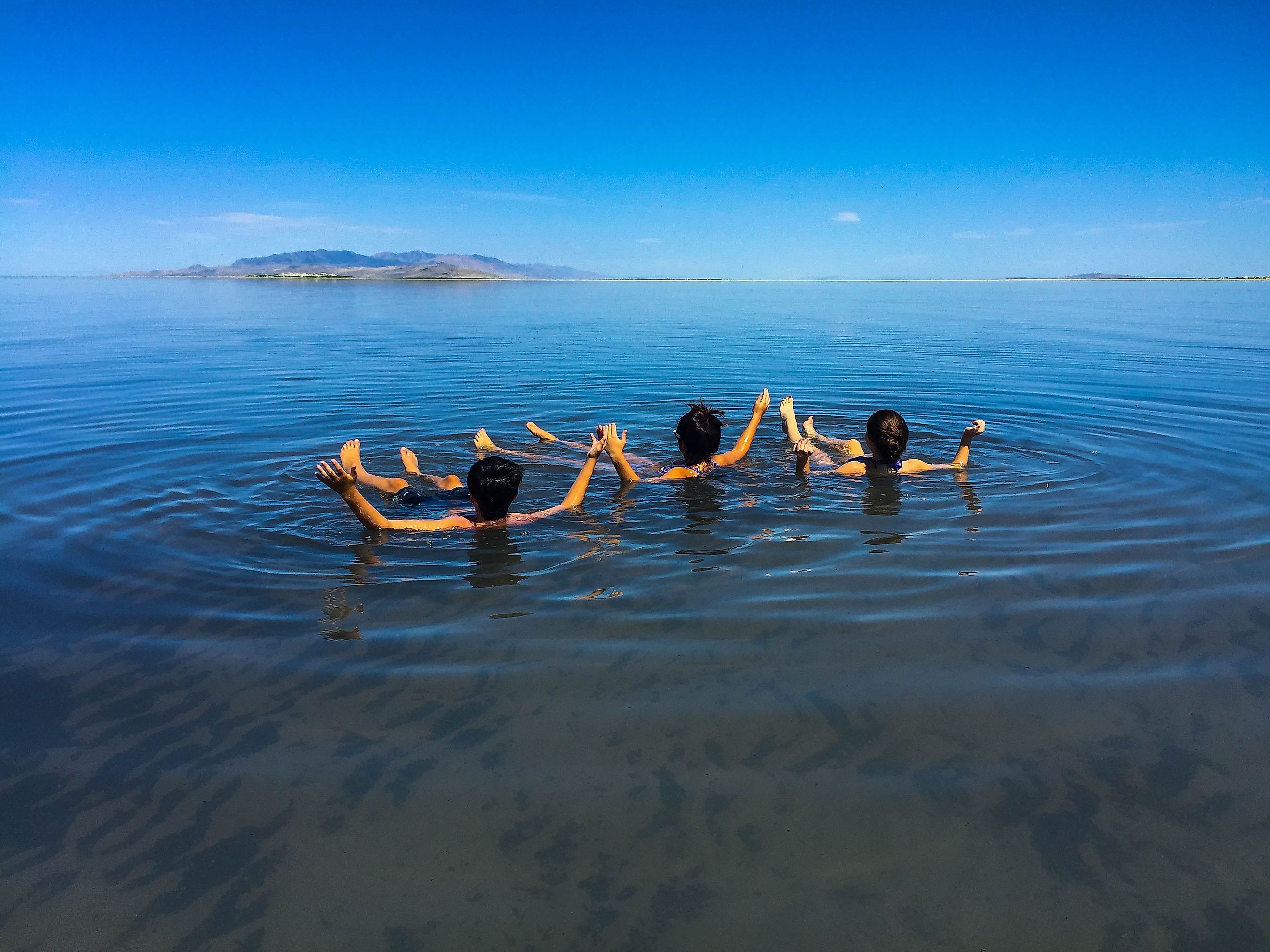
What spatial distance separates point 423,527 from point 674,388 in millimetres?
10005

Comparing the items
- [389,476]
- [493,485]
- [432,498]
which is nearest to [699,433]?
[493,485]

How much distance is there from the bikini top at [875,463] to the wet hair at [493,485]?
432 centimetres

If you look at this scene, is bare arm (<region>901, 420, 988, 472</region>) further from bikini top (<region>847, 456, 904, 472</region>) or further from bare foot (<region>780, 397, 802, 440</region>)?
bare foot (<region>780, 397, 802, 440</region>)

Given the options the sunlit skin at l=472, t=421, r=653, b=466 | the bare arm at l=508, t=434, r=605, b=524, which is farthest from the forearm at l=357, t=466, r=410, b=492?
the sunlit skin at l=472, t=421, r=653, b=466

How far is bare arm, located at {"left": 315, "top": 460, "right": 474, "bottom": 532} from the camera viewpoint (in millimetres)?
5965

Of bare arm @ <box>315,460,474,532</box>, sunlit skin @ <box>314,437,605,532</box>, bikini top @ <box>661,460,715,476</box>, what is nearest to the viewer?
bare arm @ <box>315,460,474,532</box>

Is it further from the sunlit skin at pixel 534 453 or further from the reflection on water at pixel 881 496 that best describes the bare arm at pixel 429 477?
the reflection on water at pixel 881 496

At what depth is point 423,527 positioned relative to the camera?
7.40 metres

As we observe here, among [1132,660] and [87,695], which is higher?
[1132,660]

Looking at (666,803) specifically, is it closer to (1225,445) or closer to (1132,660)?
(1132,660)

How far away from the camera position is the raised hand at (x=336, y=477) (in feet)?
19.2

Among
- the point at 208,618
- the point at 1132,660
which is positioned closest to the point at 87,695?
the point at 208,618

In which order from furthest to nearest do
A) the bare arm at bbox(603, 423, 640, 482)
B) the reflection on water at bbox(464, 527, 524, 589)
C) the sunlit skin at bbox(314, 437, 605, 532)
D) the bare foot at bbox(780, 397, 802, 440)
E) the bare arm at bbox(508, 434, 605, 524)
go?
the bare foot at bbox(780, 397, 802, 440)
the bare arm at bbox(603, 423, 640, 482)
the bare arm at bbox(508, 434, 605, 524)
the reflection on water at bbox(464, 527, 524, 589)
the sunlit skin at bbox(314, 437, 605, 532)

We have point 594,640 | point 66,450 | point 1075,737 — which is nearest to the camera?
point 1075,737
